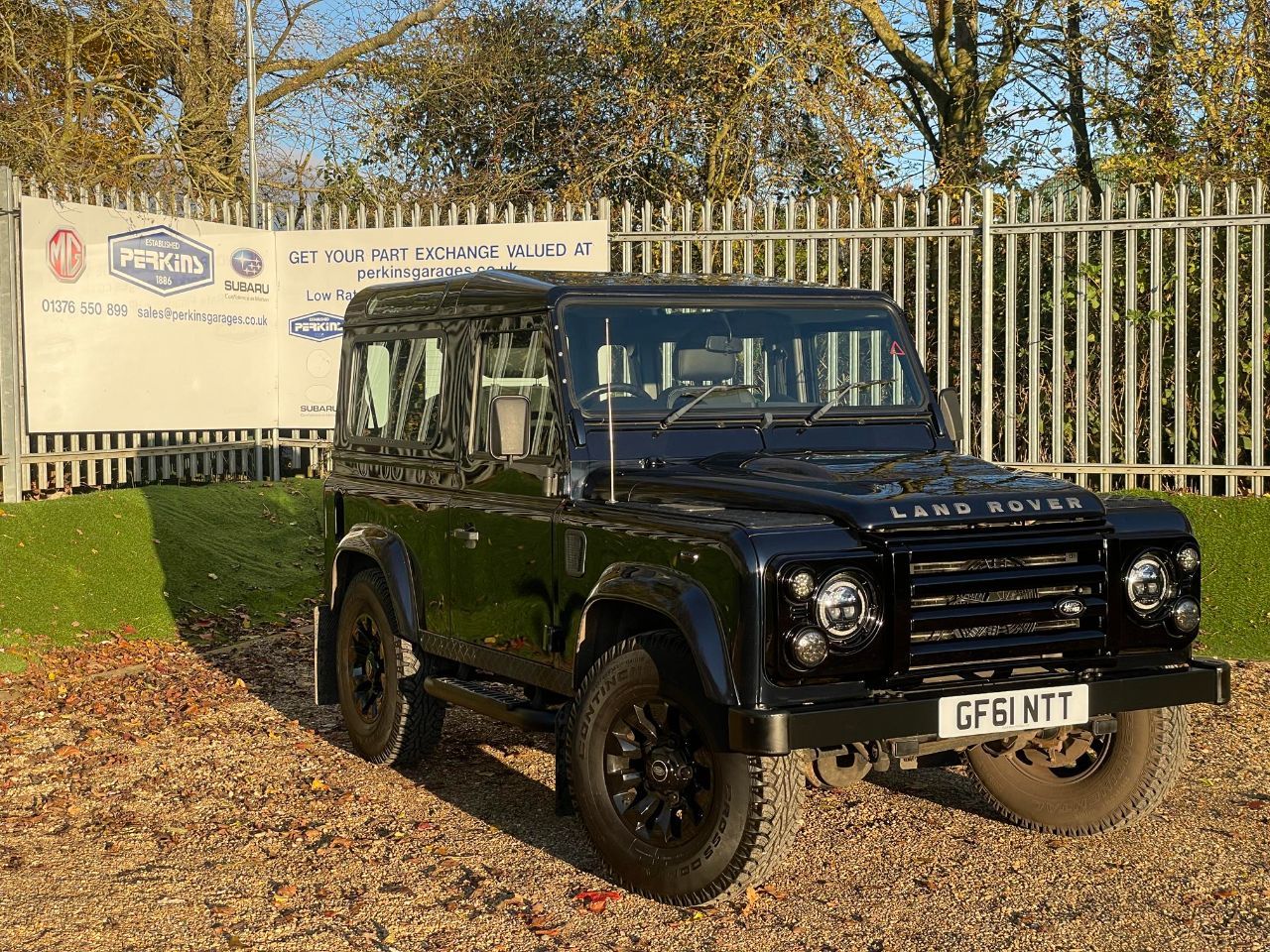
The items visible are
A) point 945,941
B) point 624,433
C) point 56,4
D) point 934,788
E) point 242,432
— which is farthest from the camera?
point 56,4

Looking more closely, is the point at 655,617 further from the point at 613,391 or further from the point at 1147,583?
the point at 1147,583

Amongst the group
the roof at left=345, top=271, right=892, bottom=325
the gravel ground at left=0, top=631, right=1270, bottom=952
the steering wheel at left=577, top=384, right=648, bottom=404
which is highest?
the roof at left=345, top=271, right=892, bottom=325

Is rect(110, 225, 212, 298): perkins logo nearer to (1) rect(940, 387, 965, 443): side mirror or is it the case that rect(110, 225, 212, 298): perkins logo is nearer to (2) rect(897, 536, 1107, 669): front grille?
(1) rect(940, 387, 965, 443): side mirror

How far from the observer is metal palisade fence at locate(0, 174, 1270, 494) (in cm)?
1192

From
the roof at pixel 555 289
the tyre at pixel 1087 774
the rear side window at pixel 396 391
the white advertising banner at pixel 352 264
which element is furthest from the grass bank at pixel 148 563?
the tyre at pixel 1087 774

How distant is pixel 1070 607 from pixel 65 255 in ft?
35.4

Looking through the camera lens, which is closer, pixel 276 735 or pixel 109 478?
pixel 276 735

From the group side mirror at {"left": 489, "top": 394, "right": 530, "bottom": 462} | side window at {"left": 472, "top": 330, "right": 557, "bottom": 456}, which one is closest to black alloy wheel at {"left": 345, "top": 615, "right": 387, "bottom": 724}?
side window at {"left": 472, "top": 330, "right": 557, "bottom": 456}

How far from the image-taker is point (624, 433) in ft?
19.3

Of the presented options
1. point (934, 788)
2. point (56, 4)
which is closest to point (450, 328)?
point (934, 788)

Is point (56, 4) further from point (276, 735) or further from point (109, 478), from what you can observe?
point (276, 735)

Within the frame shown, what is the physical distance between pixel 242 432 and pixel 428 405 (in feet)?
31.5

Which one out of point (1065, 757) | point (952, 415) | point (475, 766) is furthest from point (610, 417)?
point (475, 766)

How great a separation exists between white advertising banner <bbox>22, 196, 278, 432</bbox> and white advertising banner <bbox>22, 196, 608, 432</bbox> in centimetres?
1
